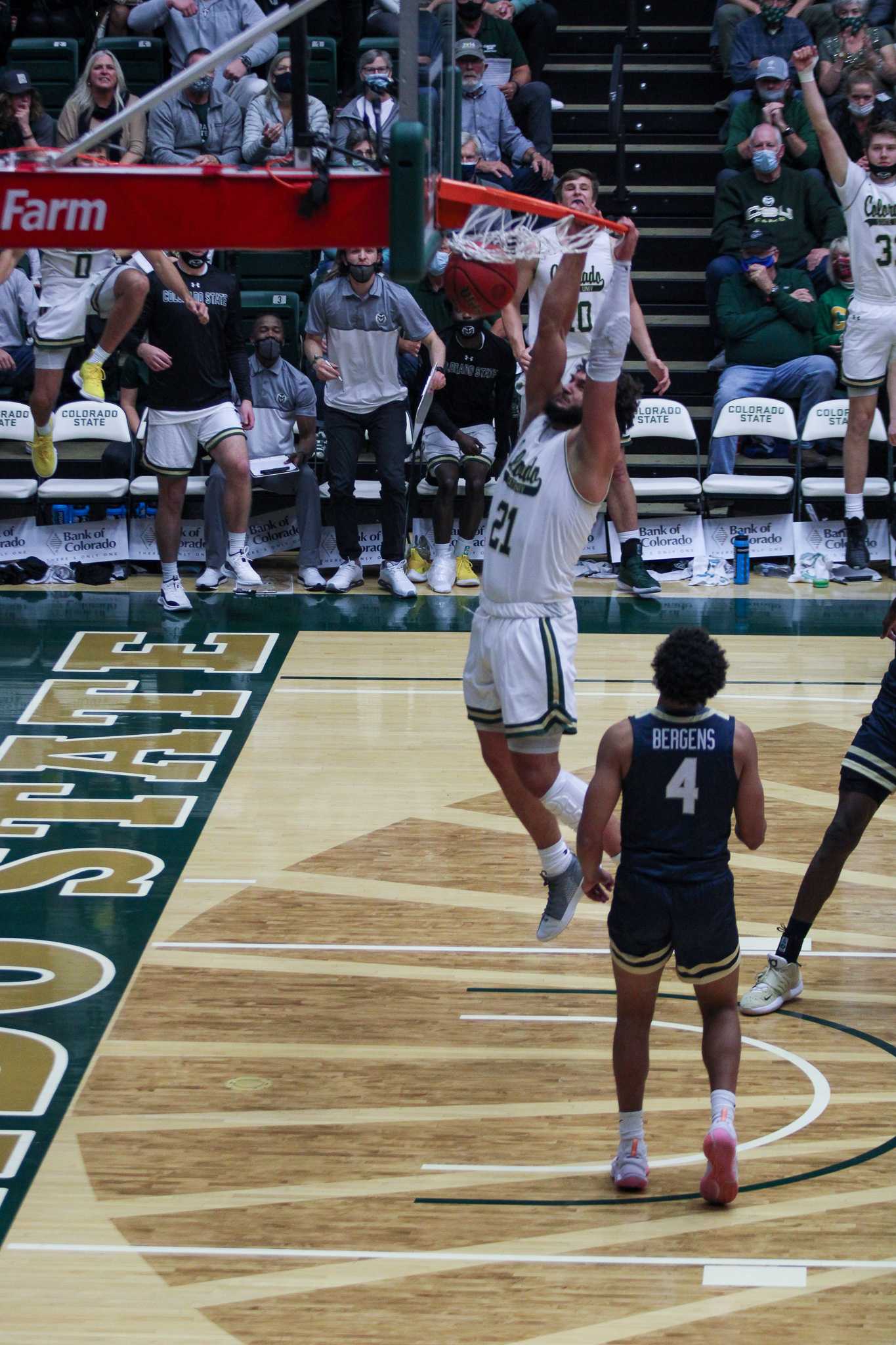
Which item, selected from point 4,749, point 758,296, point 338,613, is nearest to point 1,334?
point 338,613

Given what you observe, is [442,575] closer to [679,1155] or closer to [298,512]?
[298,512]

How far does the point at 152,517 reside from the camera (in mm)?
11531

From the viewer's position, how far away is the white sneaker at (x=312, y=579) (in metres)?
11.2

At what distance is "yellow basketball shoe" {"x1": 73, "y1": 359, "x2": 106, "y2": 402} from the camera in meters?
11.5

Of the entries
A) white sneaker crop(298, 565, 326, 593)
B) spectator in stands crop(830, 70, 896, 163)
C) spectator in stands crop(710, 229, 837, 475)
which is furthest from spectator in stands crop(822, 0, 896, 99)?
white sneaker crop(298, 565, 326, 593)

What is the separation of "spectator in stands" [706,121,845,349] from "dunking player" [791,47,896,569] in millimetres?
1210

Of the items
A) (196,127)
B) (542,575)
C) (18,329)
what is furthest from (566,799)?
(196,127)

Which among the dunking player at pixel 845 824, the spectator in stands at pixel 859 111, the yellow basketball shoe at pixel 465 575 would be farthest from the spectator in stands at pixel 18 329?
the dunking player at pixel 845 824

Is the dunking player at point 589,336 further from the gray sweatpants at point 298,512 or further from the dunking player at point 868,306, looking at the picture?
the gray sweatpants at point 298,512

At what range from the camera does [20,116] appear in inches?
450

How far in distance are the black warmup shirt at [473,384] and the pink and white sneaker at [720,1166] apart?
6887 mm

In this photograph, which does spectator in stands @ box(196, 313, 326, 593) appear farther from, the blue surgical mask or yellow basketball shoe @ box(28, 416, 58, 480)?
the blue surgical mask

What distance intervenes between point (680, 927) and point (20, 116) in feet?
28.0

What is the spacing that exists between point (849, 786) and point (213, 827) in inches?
115
